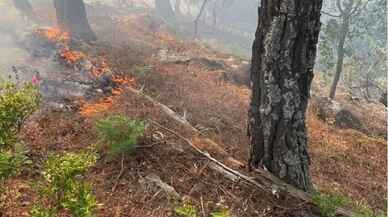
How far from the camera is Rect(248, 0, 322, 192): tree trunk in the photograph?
5.70 meters

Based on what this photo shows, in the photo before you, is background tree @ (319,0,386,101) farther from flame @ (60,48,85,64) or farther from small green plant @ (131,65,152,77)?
flame @ (60,48,85,64)

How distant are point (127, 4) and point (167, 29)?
9.84 metres

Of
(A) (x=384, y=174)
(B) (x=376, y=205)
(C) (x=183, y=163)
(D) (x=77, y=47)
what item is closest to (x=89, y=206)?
(C) (x=183, y=163)

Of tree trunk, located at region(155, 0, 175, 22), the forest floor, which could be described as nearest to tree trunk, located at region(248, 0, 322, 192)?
the forest floor

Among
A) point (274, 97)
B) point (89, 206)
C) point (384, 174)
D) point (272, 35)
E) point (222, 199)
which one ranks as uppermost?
point (272, 35)

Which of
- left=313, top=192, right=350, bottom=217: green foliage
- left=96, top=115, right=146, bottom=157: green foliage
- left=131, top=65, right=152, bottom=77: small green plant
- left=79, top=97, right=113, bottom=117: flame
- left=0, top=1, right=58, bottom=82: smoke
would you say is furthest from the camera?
left=131, top=65, right=152, bottom=77: small green plant

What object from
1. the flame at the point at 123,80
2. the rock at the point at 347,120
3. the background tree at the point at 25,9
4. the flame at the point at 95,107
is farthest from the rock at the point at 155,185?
the background tree at the point at 25,9

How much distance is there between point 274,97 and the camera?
5.96 metres

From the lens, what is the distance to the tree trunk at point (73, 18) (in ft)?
55.1

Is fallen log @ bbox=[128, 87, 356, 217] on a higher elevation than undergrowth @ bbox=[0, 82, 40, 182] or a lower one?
lower

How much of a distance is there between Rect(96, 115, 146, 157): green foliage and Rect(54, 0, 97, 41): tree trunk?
11.0 metres

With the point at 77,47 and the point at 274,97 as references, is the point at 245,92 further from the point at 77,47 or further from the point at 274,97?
the point at 274,97

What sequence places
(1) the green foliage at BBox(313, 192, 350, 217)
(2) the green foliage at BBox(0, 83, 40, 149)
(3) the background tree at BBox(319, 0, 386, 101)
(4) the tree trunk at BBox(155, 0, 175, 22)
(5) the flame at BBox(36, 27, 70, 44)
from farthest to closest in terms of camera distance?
1. (4) the tree trunk at BBox(155, 0, 175, 22)
2. (3) the background tree at BBox(319, 0, 386, 101)
3. (5) the flame at BBox(36, 27, 70, 44)
4. (1) the green foliage at BBox(313, 192, 350, 217)
5. (2) the green foliage at BBox(0, 83, 40, 149)

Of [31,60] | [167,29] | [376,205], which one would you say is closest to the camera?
[376,205]
